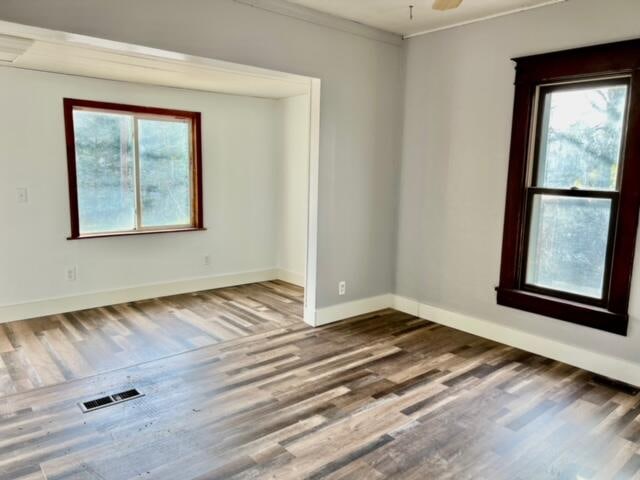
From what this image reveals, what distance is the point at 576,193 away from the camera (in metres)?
3.37

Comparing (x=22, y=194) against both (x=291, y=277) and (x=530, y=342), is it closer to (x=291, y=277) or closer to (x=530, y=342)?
(x=291, y=277)

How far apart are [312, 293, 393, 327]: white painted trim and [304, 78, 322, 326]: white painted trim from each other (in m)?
0.08

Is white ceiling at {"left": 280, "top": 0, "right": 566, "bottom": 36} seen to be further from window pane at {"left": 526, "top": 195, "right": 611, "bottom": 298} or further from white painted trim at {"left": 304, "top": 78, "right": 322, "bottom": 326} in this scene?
window pane at {"left": 526, "top": 195, "right": 611, "bottom": 298}

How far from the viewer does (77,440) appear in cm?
243

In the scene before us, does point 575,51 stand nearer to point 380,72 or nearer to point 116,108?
point 380,72

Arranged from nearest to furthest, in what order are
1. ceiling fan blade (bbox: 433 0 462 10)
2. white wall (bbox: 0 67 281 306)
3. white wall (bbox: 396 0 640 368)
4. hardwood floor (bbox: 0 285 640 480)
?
1. hardwood floor (bbox: 0 285 640 480)
2. ceiling fan blade (bbox: 433 0 462 10)
3. white wall (bbox: 396 0 640 368)
4. white wall (bbox: 0 67 281 306)

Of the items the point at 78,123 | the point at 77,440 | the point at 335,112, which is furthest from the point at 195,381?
the point at 78,123

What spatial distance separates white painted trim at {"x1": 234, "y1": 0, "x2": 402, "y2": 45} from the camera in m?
3.45

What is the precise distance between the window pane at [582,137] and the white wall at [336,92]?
1449 millimetres

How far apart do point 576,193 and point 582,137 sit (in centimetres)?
40

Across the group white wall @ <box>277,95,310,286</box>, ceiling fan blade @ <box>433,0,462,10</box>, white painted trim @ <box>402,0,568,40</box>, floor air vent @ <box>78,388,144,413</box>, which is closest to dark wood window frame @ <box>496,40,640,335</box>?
white painted trim @ <box>402,0,568,40</box>

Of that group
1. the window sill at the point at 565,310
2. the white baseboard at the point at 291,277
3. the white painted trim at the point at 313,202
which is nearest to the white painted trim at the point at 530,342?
the window sill at the point at 565,310

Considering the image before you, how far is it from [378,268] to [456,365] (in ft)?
4.67

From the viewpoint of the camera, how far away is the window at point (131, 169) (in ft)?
15.0
